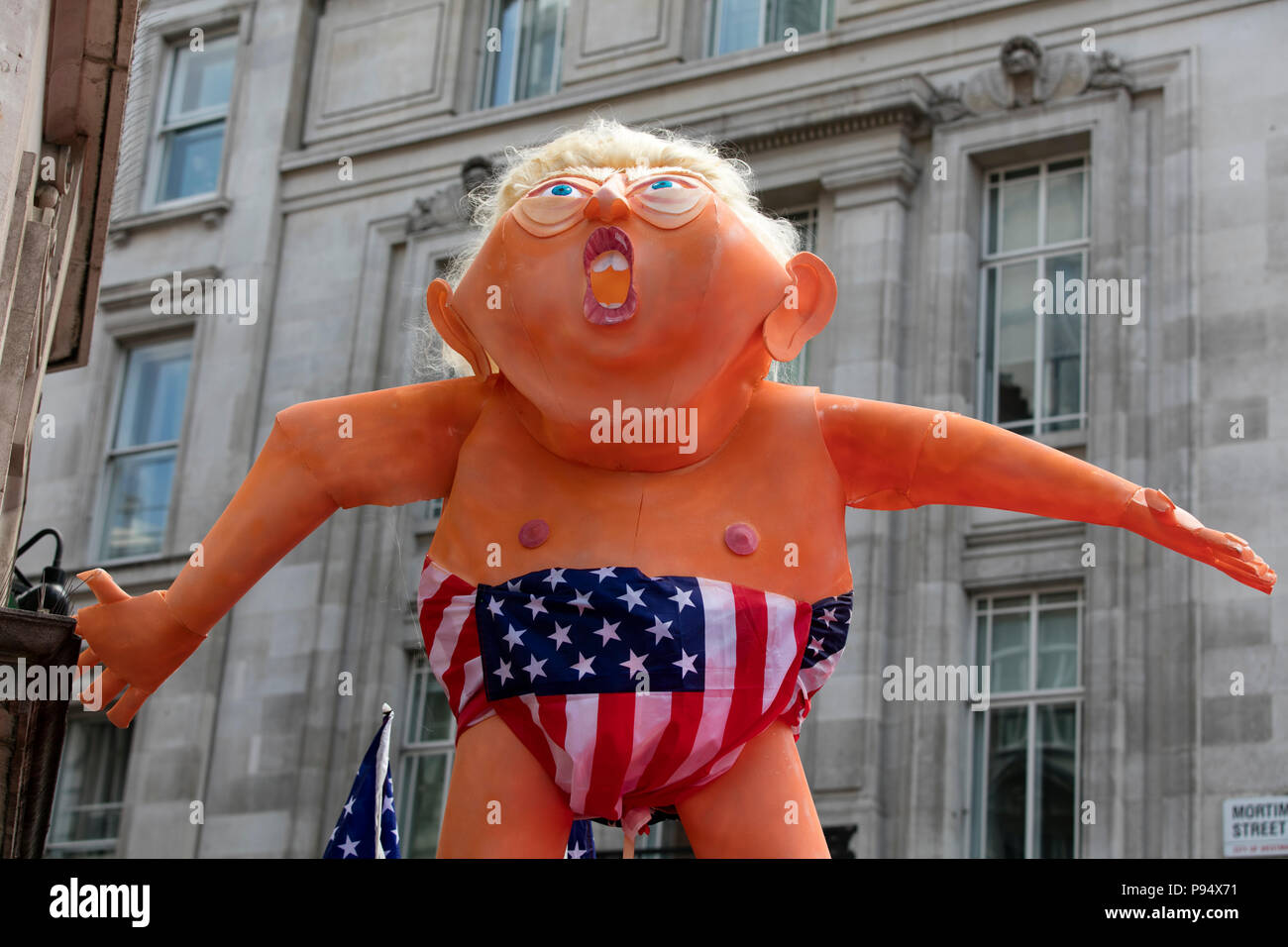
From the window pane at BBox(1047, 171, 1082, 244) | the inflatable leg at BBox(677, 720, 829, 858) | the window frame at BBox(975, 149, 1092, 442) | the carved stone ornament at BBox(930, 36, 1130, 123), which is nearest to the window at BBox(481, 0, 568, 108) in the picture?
the carved stone ornament at BBox(930, 36, 1130, 123)

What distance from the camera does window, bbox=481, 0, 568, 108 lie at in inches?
768

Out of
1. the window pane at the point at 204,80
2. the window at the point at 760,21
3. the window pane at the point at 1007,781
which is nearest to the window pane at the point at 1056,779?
the window pane at the point at 1007,781

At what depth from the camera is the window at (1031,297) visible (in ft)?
50.0

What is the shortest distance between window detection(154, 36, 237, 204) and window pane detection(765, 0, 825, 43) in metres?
6.99

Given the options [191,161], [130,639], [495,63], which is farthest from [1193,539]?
[191,161]

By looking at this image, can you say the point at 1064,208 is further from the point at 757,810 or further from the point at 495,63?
the point at 757,810

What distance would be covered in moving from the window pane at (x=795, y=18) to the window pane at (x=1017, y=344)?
3.49 metres

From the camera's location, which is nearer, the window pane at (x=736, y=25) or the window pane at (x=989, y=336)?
the window pane at (x=989, y=336)

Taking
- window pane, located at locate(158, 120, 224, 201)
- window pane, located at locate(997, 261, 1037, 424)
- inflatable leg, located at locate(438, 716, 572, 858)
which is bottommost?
inflatable leg, located at locate(438, 716, 572, 858)

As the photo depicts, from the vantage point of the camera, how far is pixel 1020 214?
52.3 feet

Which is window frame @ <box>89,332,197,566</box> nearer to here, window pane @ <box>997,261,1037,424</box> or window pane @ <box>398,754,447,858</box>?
window pane @ <box>398,754,447,858</box>

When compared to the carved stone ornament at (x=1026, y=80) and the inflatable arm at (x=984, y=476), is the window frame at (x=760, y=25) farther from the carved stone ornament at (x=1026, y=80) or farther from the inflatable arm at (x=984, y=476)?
the inflatable arm at (x=984, y=476)

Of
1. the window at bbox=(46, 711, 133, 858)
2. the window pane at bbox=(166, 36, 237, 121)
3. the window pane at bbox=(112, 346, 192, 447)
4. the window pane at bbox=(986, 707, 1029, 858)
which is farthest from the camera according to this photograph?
the window pane at bbox=(166, 36, 237, 121)

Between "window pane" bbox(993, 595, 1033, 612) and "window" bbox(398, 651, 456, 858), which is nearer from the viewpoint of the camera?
"window pane" bbox(993, 595, 1033, 612)
